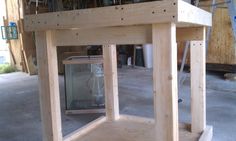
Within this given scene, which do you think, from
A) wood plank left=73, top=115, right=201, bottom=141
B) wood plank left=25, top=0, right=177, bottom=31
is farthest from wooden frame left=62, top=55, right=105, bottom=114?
wood plank left=25, top=0, right=177, bottom=31


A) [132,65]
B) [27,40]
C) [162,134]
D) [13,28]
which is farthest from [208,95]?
[13,28]

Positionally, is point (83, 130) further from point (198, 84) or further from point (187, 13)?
point (187, 13)

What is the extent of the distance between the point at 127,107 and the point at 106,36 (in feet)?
5.66

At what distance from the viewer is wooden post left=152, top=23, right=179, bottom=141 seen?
0.89 m

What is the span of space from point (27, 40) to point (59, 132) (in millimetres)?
4514

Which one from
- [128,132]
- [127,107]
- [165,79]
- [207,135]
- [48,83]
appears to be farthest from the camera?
[127,107]

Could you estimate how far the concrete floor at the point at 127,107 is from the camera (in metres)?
2.04

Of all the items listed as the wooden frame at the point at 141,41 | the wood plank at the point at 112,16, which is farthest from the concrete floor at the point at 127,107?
the wood plank at the point at 112,16

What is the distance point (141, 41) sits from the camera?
0.97 meters

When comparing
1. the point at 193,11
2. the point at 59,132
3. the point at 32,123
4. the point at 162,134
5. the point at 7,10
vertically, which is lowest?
the point at 32,123

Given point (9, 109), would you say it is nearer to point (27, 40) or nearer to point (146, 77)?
point (146, 77)

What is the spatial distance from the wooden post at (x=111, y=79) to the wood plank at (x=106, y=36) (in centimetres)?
80

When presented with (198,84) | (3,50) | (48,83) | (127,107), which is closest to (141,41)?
(48,83)

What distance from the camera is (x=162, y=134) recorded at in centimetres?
94
